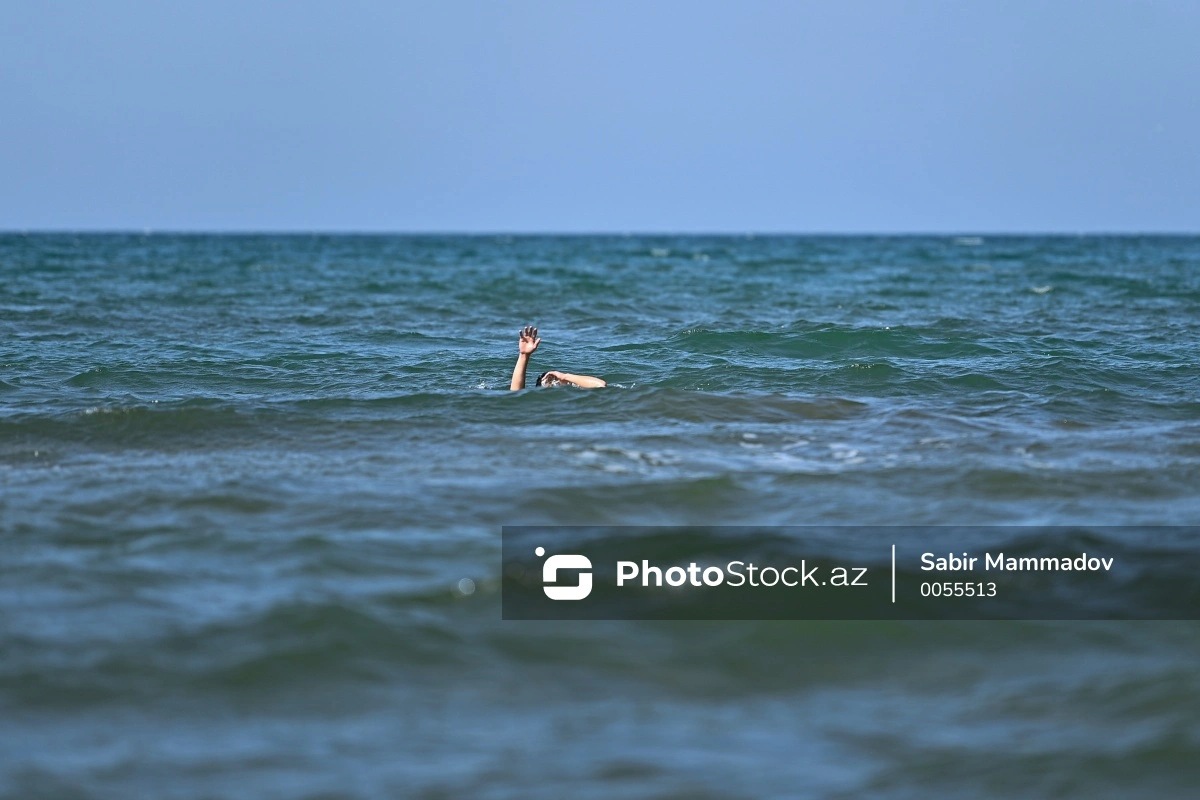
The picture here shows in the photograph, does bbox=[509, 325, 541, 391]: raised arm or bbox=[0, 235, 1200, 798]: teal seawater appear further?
bbox=[509, 325, 541, 391]: raised arm

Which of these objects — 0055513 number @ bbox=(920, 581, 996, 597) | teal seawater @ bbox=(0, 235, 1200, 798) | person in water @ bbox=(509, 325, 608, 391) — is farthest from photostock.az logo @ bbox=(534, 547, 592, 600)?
person in water @ bbox=(509, 325, 608, 391)

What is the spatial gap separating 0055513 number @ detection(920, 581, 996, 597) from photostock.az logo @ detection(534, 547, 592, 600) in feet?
5.65

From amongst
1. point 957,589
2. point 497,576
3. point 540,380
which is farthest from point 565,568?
point 540,380

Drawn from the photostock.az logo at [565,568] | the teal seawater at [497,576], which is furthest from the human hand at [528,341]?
the photostock.az logo at [565,568]

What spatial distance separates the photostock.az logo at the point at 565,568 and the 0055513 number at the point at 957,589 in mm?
1723

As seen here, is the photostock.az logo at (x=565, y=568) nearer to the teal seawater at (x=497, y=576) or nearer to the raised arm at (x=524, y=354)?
the teal seawater at (x=497, y=576)

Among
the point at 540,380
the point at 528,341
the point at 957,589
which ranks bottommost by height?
the point at 957,589

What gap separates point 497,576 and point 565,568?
38 centimetres

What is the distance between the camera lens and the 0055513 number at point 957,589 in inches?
260

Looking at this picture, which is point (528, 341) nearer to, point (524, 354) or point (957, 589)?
point (524, 354)

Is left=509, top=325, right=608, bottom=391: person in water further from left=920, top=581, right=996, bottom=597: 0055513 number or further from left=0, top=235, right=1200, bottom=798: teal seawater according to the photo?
left=920, top=581, right=996, bottom=597: 0055513 number

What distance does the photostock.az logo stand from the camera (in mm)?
6543

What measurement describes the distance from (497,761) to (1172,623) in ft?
11.3

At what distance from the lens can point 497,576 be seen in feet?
21.9
